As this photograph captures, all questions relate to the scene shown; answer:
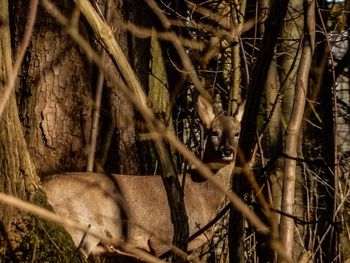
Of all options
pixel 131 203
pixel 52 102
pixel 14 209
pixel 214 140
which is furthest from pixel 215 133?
pixel 14 209

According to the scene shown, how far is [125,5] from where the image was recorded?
7016 millimetres

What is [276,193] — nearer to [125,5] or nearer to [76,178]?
[76,178]

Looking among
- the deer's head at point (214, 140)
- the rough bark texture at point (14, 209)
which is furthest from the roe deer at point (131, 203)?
the rough bark texture at point (14, 209)

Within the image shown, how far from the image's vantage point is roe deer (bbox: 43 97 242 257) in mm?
5980

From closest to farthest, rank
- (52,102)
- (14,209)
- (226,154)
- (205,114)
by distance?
(14,209)
(52,102)
(226,154)
(205,114)

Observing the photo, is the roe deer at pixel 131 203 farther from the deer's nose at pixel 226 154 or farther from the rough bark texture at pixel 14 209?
the rough bark texture at pixel 14 209

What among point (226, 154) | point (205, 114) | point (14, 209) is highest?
point (205, 114)

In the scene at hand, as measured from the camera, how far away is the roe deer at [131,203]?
19.6ft

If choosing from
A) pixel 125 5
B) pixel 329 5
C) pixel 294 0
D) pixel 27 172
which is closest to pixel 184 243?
pixel 27 172

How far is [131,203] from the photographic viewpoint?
6.62 m

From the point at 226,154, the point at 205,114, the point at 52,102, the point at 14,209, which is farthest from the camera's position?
the point at 205,114

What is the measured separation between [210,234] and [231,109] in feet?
3.81

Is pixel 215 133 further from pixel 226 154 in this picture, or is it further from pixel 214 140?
pixel 226 154

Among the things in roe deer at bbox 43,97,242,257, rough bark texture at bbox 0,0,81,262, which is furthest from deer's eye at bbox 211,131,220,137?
rough bark texture at bbox 0,0,81,262
